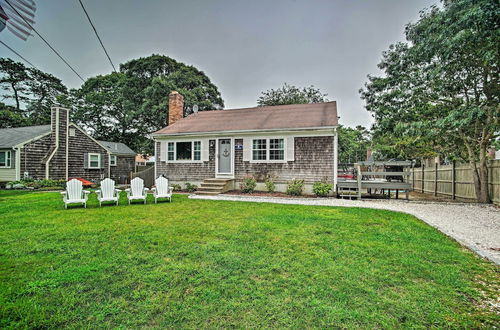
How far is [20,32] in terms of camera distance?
4.84 ft

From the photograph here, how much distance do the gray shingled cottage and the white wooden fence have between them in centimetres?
565

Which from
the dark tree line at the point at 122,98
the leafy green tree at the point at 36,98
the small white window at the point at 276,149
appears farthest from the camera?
the leafy green tree at the point at 36,98

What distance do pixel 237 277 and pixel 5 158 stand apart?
66.7 ft

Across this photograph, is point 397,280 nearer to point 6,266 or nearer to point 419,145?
point 6,266

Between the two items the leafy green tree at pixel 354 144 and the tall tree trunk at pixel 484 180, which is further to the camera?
the leafy green tree at pixel 354 144

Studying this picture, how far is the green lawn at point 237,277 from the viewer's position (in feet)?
7.07

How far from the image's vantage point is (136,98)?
2652 cm

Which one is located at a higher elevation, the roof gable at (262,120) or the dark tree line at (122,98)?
the dark tree line at (122,98)

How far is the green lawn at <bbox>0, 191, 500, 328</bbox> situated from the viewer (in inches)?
84.8

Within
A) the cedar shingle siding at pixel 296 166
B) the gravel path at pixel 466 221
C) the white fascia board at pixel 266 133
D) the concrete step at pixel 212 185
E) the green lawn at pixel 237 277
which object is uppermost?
the white fascia board at pixel 266 133

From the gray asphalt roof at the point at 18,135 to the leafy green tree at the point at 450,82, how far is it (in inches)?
845

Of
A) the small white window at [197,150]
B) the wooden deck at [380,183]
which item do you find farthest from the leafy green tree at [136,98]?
the wooden deck at [380,183]

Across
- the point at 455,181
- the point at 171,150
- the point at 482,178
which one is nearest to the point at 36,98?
the point at 171,150

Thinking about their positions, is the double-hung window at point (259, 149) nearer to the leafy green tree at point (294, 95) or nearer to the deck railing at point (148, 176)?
the deck railing at point (148, 176)
